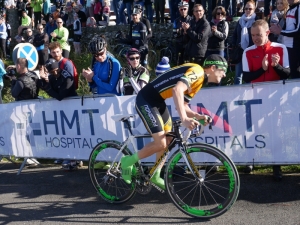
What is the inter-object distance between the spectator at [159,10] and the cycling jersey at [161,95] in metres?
10.2

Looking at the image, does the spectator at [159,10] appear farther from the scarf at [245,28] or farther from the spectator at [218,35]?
the scarf at [245,28]

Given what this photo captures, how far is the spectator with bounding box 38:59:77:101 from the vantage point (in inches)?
317

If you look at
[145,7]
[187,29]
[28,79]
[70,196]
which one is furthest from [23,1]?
[70,196]

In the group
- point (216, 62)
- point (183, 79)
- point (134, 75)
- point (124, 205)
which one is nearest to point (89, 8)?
point (134, 75)

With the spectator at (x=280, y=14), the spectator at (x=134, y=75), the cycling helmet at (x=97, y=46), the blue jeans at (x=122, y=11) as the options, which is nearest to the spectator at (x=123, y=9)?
the blue jeans at (x=122, y=11)

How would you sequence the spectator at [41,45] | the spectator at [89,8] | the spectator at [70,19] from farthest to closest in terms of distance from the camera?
the spectator at [70,19] < the spectator at [89,8] < the spectator at [41,45]

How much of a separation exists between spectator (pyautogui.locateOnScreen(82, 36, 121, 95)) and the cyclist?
1.80 m

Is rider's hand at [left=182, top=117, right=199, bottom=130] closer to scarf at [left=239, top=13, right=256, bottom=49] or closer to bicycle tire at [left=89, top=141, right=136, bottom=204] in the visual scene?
bicycle tire at [left=89, top=141, right=136, bottom=204]

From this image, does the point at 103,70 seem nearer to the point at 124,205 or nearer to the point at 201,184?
the point at 124,205

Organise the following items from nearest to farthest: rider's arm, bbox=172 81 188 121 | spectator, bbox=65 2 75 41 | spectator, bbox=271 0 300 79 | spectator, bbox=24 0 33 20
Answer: rider's arm, bbox=172 81 188 121 → spectator, bbox=271 0 300 79 → spectator, bbox=65 2 75 41 → spectator, bbox=24 0 33 20

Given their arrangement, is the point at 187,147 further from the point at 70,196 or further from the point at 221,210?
the point at 70,196

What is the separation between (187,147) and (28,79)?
3.70 metres

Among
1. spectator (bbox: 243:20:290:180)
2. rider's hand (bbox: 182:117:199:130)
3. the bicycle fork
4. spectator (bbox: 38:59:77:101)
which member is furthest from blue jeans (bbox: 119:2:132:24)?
rider's hand (bbox: 182:117:199:130)

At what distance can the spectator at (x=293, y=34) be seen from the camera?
8898mm
